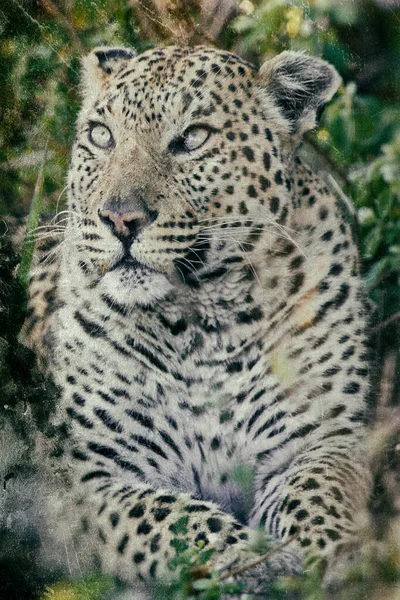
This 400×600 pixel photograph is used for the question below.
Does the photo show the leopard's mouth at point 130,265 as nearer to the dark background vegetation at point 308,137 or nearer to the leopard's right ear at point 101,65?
the dark background vegetation at point 308,137

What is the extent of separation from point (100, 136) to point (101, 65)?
0.96ft

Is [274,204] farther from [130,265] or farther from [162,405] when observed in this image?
[162,405]

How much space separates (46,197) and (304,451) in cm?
152

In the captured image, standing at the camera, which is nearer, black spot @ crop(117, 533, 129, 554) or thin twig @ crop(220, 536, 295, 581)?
thin twig @ crop(220, 536, 295, 581)

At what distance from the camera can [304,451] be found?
13.1 feet

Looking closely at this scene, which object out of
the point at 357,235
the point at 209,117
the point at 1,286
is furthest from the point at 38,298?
the point at 357,235

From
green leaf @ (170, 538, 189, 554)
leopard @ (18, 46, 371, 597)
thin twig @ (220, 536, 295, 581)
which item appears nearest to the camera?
thin twig @ (220, 536, 295, 581)

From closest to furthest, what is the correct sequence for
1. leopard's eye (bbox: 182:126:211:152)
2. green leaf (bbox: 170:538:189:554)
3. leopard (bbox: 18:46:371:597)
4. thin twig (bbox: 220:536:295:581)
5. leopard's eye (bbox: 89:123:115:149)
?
thin twig (bbox: 220:536:295:581) < green leaf (bbox: 170:538:189:554) < leopard (bbox: 18:46:371:597) < leopard's eye (bbox: 182:126:211:152) < leopard's eye (bbox: 89:123:115:149)

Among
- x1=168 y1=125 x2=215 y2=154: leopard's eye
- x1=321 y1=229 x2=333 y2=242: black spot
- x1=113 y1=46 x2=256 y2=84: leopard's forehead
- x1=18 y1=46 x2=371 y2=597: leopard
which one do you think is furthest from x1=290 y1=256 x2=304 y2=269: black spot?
x1=113 y1=46 x2=256 y2=84: leopard's forehead

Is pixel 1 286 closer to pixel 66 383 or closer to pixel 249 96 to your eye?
pixel 66 383

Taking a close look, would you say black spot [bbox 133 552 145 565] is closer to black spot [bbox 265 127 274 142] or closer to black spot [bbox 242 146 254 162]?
black spot [bbox 242 146 254 162]

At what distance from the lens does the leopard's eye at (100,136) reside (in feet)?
13.2

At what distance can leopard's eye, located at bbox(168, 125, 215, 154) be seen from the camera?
3.92 metres

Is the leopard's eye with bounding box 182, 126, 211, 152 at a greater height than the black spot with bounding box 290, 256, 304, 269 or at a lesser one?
greater
